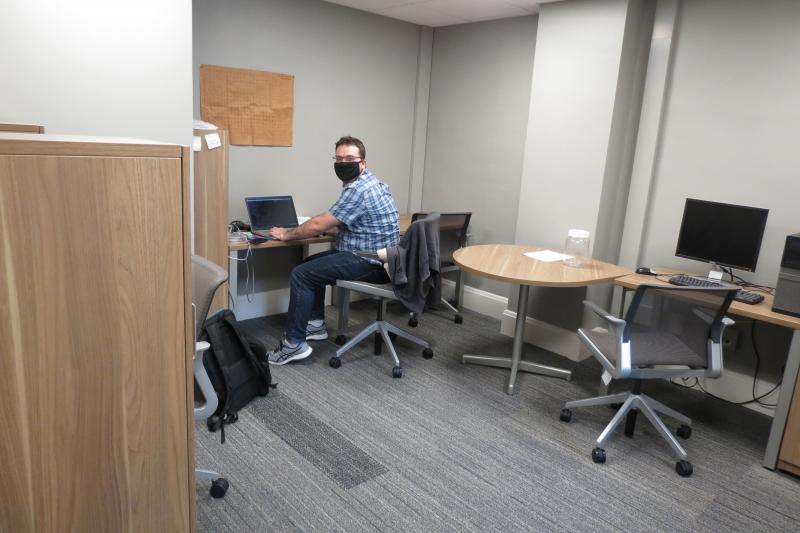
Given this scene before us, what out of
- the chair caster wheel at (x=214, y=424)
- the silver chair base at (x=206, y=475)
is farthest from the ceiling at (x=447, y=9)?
the silver chair base at (x=206, y=475)

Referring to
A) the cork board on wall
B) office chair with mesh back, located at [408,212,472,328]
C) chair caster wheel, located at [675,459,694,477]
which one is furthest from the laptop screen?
chair caster wheel, located at [675,459,694,477]

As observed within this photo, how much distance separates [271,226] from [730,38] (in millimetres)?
3001

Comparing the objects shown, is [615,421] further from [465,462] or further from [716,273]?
[716,273]

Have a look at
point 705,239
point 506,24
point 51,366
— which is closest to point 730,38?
point 705,239

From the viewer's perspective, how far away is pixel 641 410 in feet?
9.09

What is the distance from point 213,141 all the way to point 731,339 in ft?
10.4

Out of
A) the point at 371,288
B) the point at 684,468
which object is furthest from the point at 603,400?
the point at 371,288

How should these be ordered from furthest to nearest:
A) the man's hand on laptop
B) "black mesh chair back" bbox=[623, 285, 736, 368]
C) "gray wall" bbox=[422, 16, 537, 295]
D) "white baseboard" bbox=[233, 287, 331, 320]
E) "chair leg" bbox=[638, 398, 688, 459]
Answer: "gray wall" bbox=[422, 16, 537, 295] < "white baseboard" bbox=[233, 287, 331, 320] < the man's hand on laptop < "chair leg" bbox=[638, 398, 688, 459] < "black mesh chair back" bbox=[623, 285, 736, 368]

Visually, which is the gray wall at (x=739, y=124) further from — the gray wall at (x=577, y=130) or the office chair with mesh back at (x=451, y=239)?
the office chair with mesh back at (x=451, y=239)

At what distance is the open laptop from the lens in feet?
12.6

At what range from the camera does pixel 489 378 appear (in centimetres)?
343

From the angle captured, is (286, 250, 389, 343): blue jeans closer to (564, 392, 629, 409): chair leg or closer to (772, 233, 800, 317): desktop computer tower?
(564, 392, 629, 409): chair leg

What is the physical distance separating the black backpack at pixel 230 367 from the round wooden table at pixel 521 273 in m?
1.22

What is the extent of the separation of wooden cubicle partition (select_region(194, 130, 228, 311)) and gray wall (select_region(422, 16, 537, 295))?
82.1 inches
